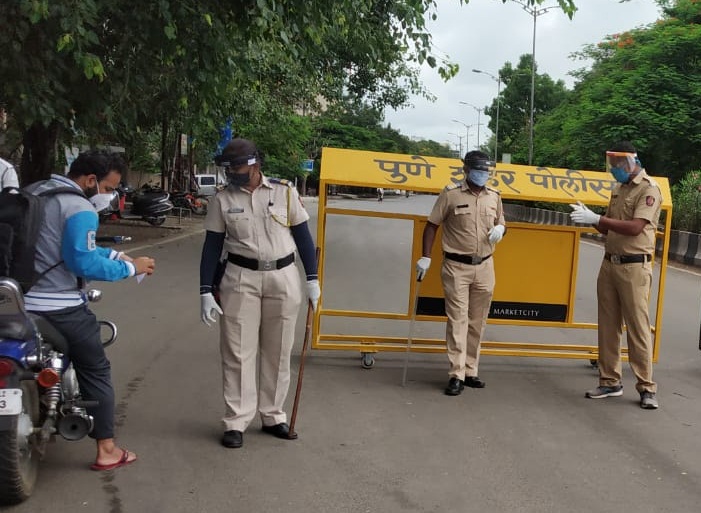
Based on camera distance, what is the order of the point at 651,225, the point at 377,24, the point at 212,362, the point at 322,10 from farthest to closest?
the point at 377,24 → the point at 322,10 → the point at 212,362 → the point at 651,225

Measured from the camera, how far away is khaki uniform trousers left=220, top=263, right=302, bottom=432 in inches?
178

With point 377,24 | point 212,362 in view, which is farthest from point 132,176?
point 212,362

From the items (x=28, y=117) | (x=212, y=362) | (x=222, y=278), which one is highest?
(x=28, y=117)

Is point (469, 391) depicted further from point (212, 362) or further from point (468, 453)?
point (212, 362)

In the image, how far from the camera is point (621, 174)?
5711mm

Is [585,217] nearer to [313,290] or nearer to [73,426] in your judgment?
[313,290]

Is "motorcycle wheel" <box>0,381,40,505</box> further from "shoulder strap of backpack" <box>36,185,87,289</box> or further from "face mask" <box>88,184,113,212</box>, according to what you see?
"face mask" <box>88,184,113,212</box>

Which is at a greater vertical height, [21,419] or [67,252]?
[67,252]

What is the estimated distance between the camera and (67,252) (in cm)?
365

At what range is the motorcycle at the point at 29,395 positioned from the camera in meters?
3.35

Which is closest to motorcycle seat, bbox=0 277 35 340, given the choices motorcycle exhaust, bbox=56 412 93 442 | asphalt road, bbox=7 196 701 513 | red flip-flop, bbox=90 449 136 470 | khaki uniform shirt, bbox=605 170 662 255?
motorcycle exhaust, bbox=56 412 93 442

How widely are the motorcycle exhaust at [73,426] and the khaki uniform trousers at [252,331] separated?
1000mm

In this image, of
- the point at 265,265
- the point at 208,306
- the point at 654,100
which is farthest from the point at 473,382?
the point at 654,100

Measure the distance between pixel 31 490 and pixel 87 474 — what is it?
33 centimetres
